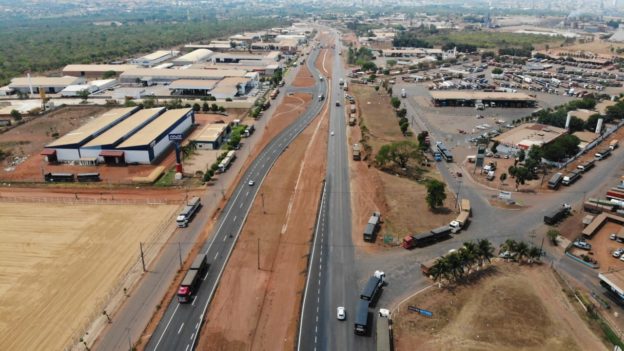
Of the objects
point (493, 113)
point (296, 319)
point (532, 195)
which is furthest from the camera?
point (493, 113)

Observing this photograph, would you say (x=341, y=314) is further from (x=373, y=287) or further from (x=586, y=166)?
(x=586, y=166)

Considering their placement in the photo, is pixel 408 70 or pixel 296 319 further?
pixel 408 70

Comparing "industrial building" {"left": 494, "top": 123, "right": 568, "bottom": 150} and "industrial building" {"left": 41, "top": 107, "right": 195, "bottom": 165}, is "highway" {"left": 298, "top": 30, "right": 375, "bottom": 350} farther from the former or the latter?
"industrial building" {"left": 494, "top": 123, "right": 568, "bottom": 150}

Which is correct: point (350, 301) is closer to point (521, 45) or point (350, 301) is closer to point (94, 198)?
point (94, 198)

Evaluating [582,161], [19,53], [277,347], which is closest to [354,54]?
[582,161]

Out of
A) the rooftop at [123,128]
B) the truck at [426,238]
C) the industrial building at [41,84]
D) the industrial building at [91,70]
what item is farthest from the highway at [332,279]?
the industrial building at [91,70]

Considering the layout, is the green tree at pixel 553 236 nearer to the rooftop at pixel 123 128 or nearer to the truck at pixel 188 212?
the truck at pixel 188 212
